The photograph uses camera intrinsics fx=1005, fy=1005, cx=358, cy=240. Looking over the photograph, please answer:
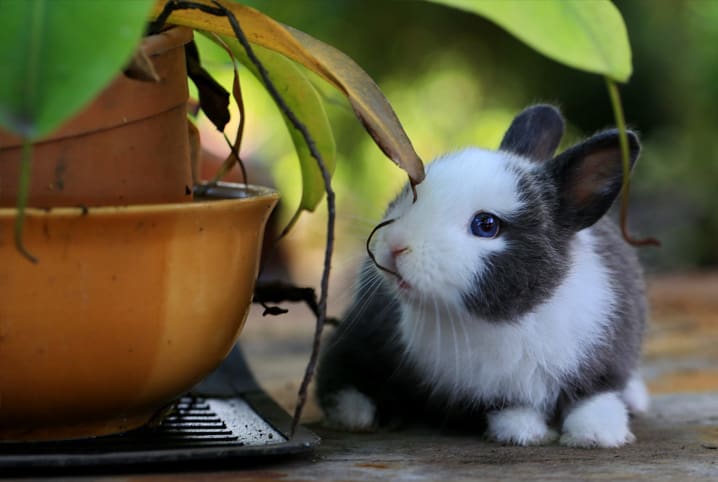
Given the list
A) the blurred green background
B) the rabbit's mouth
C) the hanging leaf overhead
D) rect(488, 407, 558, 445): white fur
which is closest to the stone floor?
rect(488, 407, 558, 445): white fur

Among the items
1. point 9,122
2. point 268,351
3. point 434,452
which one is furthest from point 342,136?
point 9,122

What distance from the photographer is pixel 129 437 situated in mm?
998

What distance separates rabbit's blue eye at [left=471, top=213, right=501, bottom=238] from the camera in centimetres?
108

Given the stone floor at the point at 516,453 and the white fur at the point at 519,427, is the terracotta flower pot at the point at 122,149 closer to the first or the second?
the stone floor at the point at 516,453

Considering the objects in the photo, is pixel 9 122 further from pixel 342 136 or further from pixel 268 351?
pixel 342 136

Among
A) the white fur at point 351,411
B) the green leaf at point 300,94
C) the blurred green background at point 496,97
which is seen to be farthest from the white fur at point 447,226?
the blurred green background at point 496,97

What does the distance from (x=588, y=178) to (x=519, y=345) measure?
203 millimetres

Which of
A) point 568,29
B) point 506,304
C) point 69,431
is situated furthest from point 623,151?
point 69,431

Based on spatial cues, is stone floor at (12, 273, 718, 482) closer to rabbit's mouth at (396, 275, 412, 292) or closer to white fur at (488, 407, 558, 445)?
white fur at (488, 407, 558, 445)

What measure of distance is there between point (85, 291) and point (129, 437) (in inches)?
7.6

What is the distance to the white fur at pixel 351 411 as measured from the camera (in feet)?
3.91

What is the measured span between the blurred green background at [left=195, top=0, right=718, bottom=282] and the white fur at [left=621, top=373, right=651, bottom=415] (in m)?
2.04

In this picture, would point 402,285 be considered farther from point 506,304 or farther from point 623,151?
point 623,151

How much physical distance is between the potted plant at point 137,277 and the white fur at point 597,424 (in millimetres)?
363
